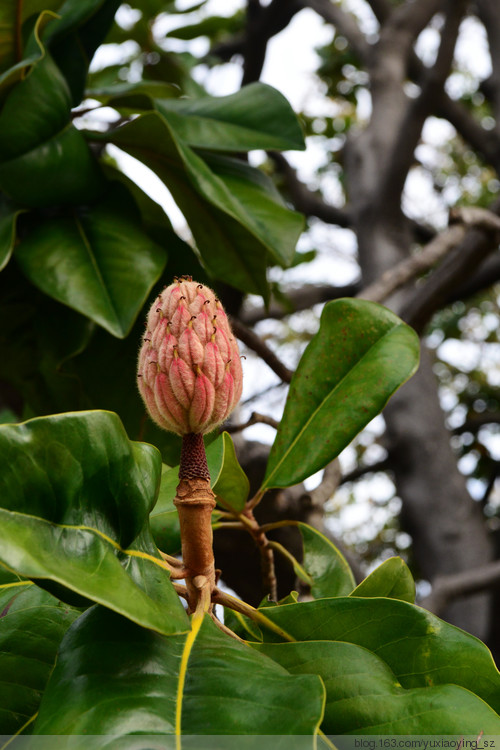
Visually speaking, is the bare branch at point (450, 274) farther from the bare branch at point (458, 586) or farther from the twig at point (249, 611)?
the twig at point (249, 611)

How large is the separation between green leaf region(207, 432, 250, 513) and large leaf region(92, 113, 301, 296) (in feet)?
1.27

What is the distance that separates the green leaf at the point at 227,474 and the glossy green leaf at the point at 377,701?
19 cm

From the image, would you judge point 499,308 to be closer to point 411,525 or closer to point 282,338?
point 282,338

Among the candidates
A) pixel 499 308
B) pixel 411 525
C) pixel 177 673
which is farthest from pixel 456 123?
pixel 177 673

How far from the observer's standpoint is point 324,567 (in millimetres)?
→ 823

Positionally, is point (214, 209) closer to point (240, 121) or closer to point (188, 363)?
point (240, 121)

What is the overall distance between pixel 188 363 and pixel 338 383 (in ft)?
0.78

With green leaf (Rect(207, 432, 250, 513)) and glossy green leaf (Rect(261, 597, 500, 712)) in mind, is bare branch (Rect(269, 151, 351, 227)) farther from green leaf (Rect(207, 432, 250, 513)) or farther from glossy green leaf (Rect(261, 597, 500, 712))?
glossy green leaf (Rect(261, 597, 500, 712))

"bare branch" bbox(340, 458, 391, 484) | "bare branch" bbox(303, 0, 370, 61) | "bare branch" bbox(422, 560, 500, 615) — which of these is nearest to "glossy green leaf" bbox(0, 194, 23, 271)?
"bare branch" bbox(422, 560, 500, 615)

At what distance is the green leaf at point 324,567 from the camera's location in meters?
0.80

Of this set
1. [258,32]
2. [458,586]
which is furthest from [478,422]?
[258,32]

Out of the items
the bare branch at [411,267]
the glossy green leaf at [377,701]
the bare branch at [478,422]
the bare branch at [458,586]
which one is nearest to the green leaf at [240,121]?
the bare branch at [411,267]

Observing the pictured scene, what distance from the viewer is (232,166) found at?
1184 mm

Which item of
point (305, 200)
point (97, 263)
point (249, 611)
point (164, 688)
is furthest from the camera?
point (305, 200)
